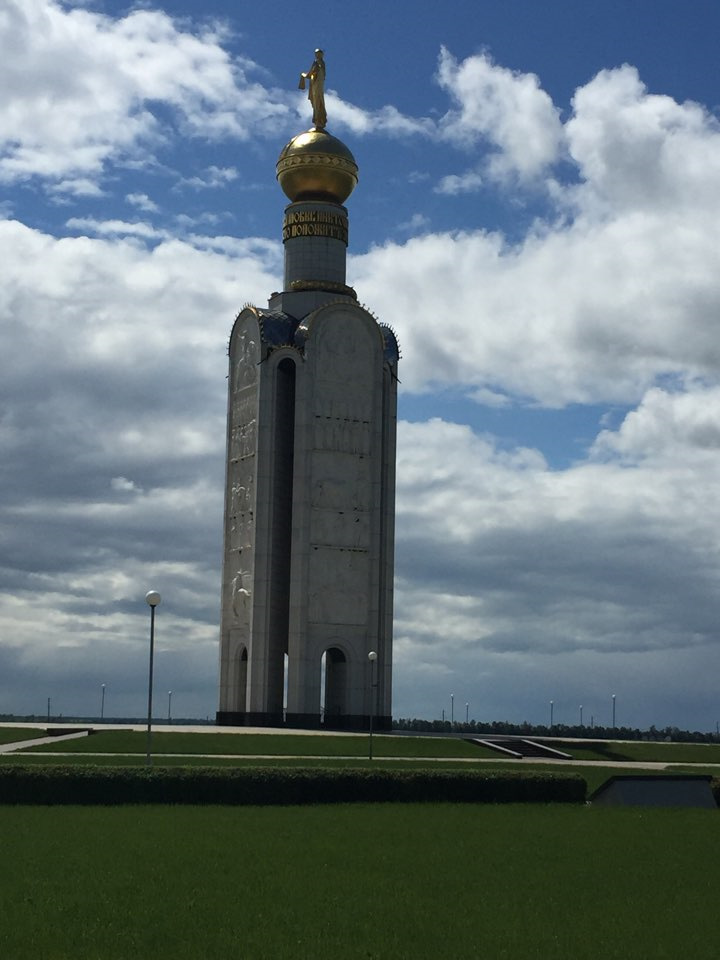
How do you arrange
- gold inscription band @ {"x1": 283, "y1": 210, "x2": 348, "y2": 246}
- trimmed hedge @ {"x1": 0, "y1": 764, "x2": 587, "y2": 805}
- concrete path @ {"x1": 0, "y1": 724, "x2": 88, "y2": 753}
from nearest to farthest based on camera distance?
trimmed hedge @ {"x1": 0, "y1": 764, "x2": 587, "y2": 805} < concrete path @ {"x1": 0, "y1": 724, "x2": 88, "y2": 753} < gold inscription band @ {"x1": 283, "y1": 210, "x2": 348, "y2": 246}

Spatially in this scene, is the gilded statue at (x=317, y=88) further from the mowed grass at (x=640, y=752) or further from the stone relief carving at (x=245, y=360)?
the mowed grass at (x=640, y=752)

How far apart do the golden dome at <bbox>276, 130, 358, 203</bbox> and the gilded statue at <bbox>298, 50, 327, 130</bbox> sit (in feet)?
4.78

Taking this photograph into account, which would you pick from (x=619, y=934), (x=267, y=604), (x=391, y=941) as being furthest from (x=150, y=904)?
(x=267, y=604)

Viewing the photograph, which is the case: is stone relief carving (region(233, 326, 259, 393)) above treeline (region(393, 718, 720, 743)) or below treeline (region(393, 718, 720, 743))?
above

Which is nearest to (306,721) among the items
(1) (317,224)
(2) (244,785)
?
(1) (317,224)

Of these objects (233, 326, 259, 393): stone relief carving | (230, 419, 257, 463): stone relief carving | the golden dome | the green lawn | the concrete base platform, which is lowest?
the green lawn

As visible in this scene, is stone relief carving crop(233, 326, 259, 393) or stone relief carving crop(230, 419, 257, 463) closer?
stone relief carving crop(230, 419, 257, 463)

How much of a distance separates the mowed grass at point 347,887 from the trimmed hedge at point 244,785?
1963 millimetres

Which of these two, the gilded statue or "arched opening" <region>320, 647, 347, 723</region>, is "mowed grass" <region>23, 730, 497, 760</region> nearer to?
"arched opening" <region>320, 647, 347, 723</region>

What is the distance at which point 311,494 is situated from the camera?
229 ft

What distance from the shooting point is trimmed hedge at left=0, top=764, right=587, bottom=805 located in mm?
30000

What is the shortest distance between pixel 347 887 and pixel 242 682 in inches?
2158

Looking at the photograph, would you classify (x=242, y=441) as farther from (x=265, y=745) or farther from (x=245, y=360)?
(x=265, y=745)

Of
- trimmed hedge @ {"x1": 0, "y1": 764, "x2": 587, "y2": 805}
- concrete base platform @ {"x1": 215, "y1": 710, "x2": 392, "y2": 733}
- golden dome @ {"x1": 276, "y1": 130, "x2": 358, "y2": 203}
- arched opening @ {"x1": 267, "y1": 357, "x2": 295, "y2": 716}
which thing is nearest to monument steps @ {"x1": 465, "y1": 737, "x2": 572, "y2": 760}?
concrete base platform @ {"x1": 215, "y1": 710, "x2": 392, "y2": 733}
